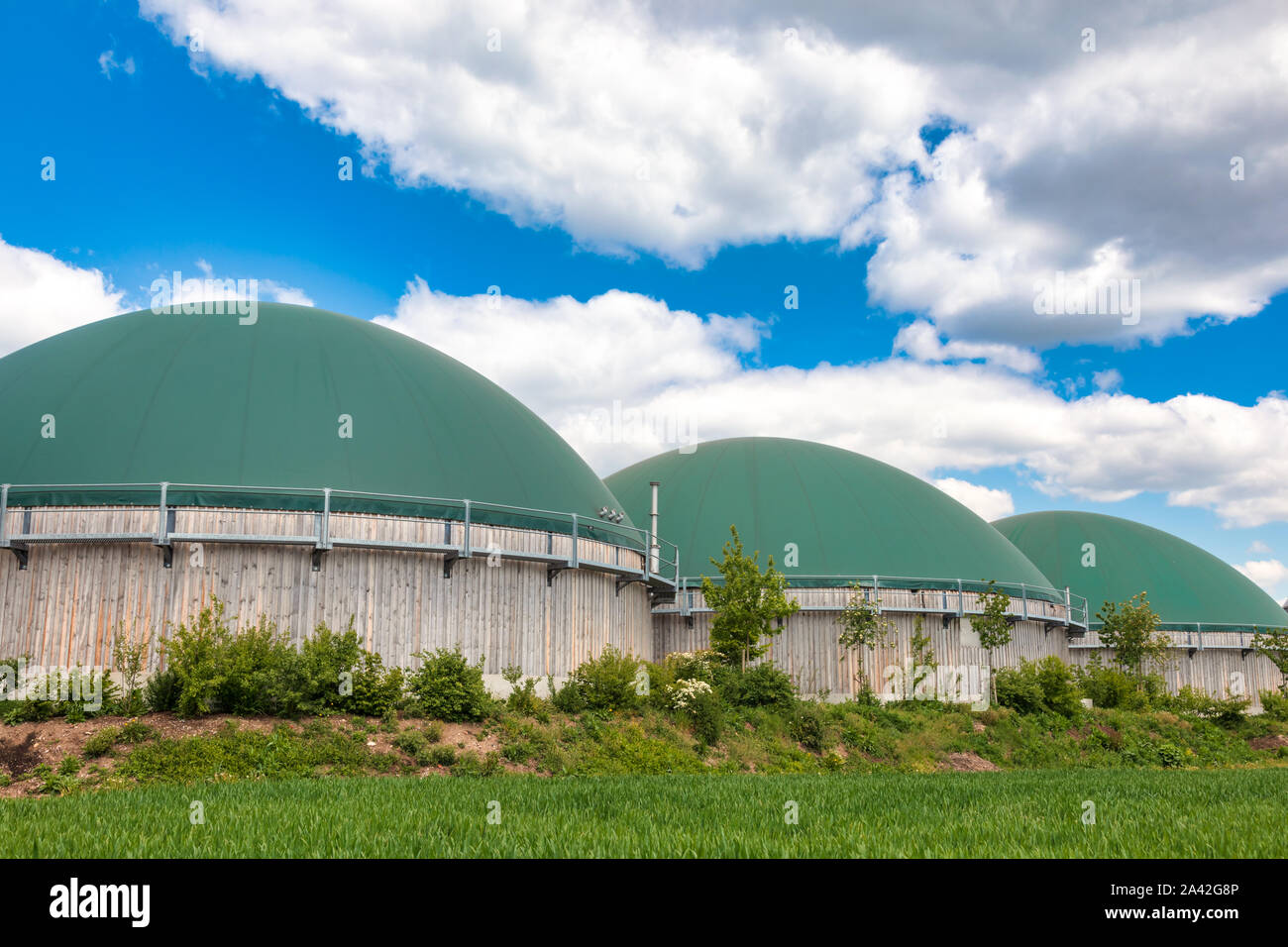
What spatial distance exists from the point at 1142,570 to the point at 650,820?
60.3 m

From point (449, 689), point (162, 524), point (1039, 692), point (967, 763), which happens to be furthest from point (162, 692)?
point (1039, 692)

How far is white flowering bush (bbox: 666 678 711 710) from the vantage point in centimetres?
2606

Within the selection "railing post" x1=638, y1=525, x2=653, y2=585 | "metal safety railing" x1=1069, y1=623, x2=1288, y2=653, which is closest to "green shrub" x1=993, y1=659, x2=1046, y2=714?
"railing post" x1=638, y1=525, x2=653, y2=585

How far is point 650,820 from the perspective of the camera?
8992mm

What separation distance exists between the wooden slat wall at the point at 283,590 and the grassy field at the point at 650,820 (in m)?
10.2

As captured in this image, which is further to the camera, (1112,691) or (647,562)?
(1112,691)

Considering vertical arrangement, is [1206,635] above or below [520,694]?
above

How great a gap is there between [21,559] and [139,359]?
710 cm

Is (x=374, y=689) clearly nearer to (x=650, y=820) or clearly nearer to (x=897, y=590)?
(x=650, y=820)

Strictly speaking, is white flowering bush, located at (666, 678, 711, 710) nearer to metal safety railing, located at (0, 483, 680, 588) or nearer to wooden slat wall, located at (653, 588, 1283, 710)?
metal safety railing, located at (0, 483, 680, 588)

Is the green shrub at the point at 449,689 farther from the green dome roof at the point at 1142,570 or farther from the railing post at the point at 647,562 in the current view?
the green dome roof at the point at 1142,570

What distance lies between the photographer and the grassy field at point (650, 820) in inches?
289
